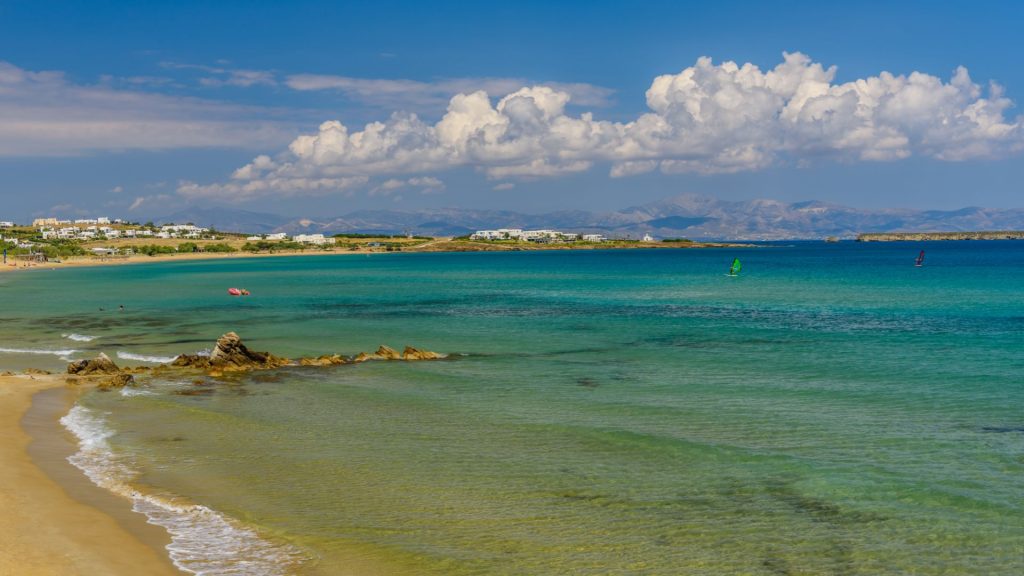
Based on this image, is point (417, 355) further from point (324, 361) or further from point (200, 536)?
point (200, 536)

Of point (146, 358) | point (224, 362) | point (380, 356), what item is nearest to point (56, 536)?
point (224, 362)

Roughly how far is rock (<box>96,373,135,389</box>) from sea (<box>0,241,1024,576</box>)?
3.86 feet

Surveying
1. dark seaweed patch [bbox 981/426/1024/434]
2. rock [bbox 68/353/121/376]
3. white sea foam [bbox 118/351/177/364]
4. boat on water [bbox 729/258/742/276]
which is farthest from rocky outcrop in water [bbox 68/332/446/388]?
boat on water [bbox 729/258/742/276]

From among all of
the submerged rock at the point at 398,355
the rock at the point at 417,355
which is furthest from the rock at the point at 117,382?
the rock at the point at 417,355

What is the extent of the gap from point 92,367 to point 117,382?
3.23 meters

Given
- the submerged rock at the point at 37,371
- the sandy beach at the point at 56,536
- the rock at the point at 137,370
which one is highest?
the sandy beach at the point at 56,536

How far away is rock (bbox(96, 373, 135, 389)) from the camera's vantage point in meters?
31.0

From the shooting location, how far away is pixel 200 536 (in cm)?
1452

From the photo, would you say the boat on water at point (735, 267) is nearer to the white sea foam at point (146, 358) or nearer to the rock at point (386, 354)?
the rock at point (386, 354)

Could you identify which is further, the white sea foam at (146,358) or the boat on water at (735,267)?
the boat on water at (735,267)

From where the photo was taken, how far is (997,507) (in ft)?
52.0

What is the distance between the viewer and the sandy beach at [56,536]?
12.7m

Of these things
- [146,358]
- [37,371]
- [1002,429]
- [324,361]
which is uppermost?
[1002,429]

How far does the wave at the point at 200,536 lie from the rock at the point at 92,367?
15.2 m
